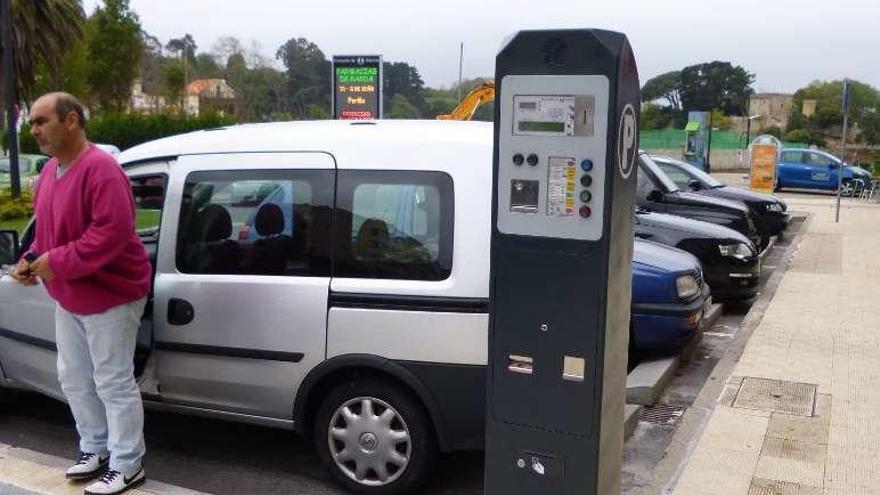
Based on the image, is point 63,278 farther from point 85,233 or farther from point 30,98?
point 30,98

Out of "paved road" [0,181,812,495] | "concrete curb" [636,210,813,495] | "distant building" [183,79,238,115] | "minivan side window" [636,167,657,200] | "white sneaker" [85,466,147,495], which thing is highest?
"distant building" [183,79,238,115]

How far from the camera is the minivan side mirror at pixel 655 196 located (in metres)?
10.0

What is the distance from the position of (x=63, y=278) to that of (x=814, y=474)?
3.78 meters

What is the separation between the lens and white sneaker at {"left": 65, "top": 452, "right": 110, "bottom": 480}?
387 centimetres

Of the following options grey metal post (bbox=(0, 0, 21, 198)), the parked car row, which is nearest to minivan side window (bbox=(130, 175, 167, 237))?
the parked car row

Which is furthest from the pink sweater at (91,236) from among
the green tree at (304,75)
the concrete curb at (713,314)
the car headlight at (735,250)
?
the green tree at (304,75)

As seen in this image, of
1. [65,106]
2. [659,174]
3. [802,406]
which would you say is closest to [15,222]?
[659,174]

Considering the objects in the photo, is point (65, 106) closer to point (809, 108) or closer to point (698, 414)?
point (698, 414)

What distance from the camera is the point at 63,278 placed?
3551mm

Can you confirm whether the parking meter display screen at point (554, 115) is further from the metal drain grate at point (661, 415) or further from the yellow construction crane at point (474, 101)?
the yellow construction crane at point (474, 101)

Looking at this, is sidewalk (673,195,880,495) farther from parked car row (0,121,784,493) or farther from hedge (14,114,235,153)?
hedge (14,114,235,153)

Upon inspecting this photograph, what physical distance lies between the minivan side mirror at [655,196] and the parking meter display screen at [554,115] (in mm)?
7450

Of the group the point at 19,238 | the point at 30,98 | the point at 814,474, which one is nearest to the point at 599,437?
the point at 814,474

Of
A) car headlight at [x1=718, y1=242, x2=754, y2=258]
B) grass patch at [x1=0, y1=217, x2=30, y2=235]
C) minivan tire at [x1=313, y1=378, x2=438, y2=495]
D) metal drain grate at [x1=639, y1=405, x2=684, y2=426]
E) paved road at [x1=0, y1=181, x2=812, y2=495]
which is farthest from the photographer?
grass patch at [x1=0, y1=217, x2=30, y2=235]
